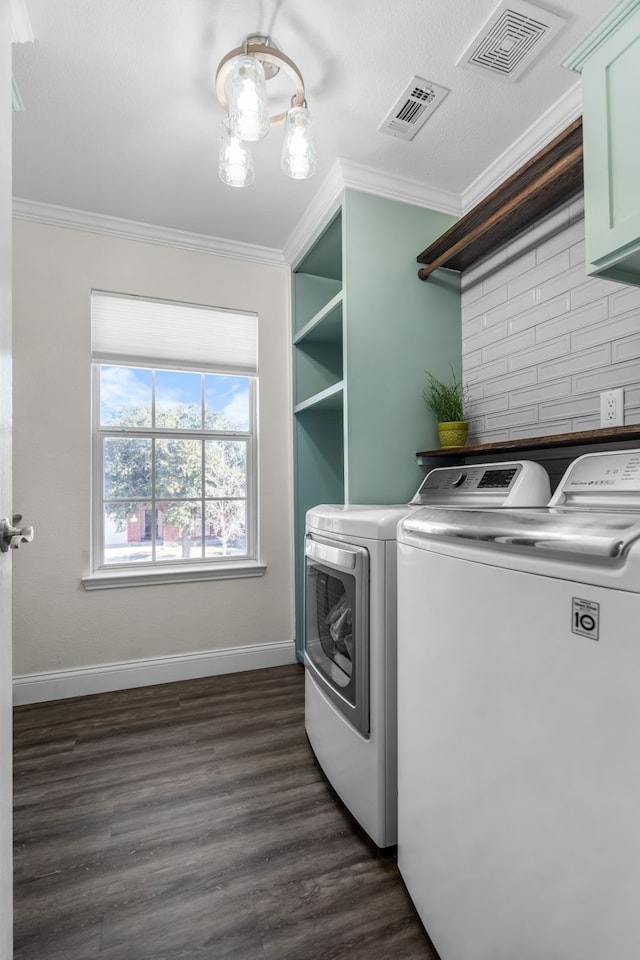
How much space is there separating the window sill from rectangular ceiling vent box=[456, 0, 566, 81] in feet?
8.36

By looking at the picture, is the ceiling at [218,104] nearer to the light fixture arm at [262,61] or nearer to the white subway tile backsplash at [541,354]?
the light fixture arm at [262,61]

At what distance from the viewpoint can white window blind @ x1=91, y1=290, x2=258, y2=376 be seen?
2.72 meters

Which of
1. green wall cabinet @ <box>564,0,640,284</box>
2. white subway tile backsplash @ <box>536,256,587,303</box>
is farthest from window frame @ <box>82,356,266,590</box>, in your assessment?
green wall cabinet @ <box>564,0,640,284</box>

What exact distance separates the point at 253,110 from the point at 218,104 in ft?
1.91

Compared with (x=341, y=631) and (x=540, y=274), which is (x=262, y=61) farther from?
(x=341, y=631)

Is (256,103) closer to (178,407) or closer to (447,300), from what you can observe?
Result: (447,300)

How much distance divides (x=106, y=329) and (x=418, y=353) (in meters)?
1.73

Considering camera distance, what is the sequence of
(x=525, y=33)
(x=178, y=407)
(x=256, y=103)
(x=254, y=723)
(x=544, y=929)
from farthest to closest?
(x=178, y=407)
(x=254, y=723)
(x=525, y=33)
(x=256, y=103)
(x=544, y=929)

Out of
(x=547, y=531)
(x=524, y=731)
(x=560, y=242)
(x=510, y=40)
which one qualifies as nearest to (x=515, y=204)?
(x=560, y=242)

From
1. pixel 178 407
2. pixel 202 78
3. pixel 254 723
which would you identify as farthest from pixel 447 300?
pixel 254 723

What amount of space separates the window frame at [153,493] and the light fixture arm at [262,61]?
1.50 metres

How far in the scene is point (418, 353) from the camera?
2395mm

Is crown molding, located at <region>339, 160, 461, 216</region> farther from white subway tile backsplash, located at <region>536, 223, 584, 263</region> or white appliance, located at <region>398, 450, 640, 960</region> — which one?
white appliance, located at <region>398, 450, 640, 960</region>

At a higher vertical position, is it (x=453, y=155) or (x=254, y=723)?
(x=453, y=155)
